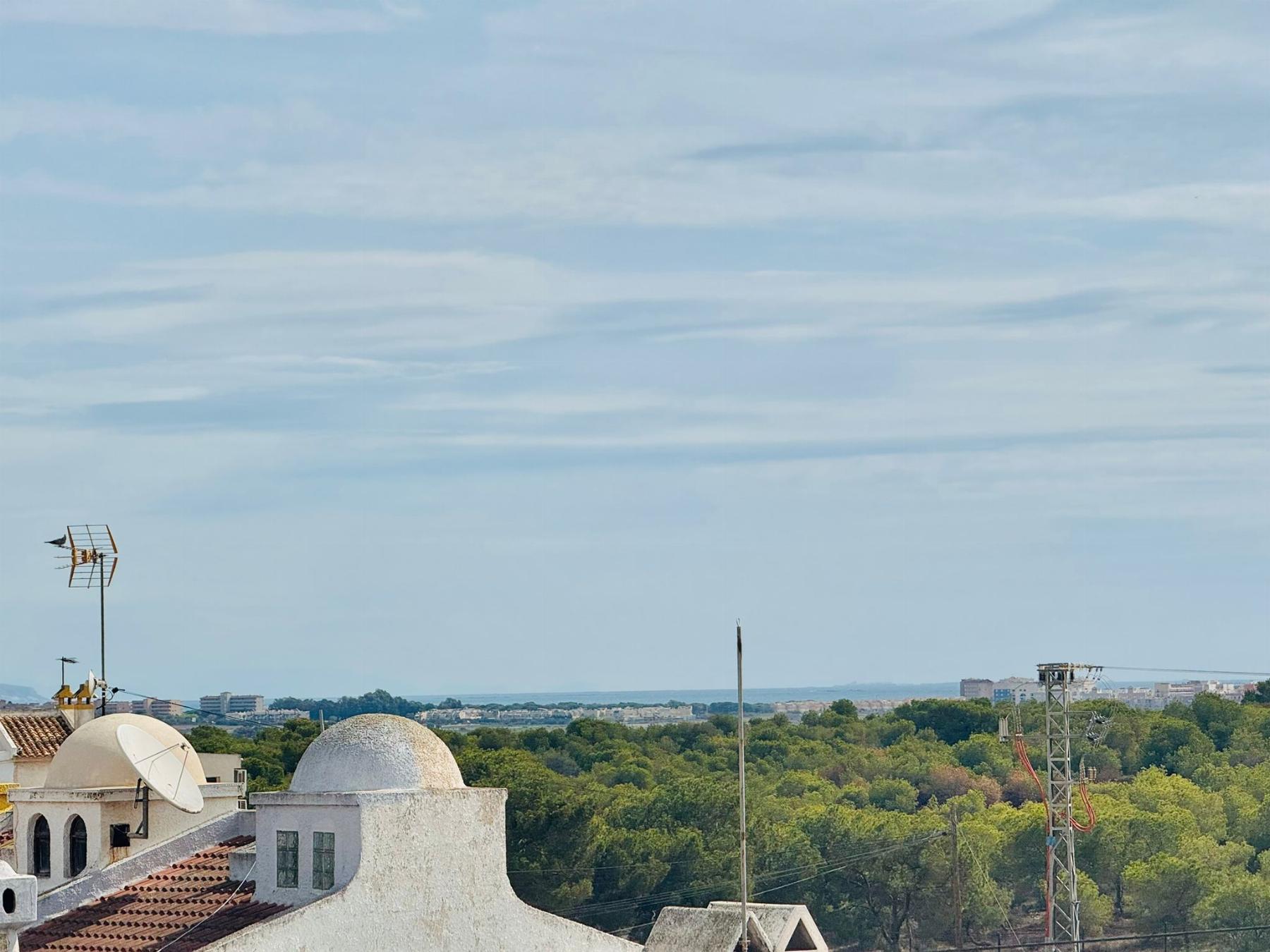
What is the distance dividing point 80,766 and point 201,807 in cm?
200

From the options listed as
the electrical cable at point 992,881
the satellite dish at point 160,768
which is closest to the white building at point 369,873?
the satellite dish at point 160,768

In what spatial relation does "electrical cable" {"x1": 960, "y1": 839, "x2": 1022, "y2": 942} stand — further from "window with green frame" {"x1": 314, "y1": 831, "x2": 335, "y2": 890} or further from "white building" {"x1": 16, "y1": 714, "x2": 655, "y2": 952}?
"window with green frame" {"x1": 314, "y1": 831, "x2": 335, "y2": 890}

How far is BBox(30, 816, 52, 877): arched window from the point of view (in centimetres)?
3014

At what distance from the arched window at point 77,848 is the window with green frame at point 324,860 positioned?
244 inches

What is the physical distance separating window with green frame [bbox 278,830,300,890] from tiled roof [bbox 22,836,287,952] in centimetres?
33

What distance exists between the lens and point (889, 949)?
8181 cm

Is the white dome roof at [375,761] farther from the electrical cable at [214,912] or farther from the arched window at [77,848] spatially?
the arched window at [77,848]

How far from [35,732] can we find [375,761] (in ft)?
50.1

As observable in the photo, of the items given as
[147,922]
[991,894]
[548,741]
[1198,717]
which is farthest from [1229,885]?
[147,922]

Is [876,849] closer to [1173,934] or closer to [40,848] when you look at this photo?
[1173,934]

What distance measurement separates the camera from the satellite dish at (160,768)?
2941cm

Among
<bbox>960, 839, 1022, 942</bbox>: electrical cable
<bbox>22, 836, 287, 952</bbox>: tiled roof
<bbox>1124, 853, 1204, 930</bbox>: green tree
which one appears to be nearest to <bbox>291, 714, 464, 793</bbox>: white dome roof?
<bbox>22, 836, 287, 952</bbox>: tiled roof

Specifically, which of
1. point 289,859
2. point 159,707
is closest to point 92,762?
point 289,859

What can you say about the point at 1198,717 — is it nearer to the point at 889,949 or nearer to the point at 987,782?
the point at 987,782
